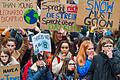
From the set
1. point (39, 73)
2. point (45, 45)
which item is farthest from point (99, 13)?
point (39, 73)

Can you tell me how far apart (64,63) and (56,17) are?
4.98 feet

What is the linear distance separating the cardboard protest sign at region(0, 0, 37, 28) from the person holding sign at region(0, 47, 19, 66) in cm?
129

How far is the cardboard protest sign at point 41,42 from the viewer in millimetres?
8401

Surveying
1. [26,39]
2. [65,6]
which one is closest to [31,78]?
[26,39]

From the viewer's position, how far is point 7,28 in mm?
9039

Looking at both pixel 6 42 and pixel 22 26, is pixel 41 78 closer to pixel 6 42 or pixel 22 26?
pixel 6 42

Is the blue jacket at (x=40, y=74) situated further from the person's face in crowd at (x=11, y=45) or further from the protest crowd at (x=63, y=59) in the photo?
the person's face in crowd at (x=11, y=45)

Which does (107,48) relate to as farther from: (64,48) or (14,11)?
(14,11)

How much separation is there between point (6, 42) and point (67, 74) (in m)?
1.24

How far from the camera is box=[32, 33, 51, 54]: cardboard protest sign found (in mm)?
8401

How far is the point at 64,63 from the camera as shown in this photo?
7.88 m

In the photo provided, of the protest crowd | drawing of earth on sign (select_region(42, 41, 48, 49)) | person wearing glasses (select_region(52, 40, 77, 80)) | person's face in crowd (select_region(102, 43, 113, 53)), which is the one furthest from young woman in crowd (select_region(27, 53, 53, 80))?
person's face in crowd (select_region(102, 43, 113, 53))

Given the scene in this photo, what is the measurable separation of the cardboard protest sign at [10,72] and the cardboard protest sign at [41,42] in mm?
816

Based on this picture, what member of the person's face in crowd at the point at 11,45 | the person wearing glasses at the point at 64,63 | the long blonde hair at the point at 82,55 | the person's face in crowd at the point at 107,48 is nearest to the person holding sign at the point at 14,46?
the person's face in crowd at the point at 11,45
